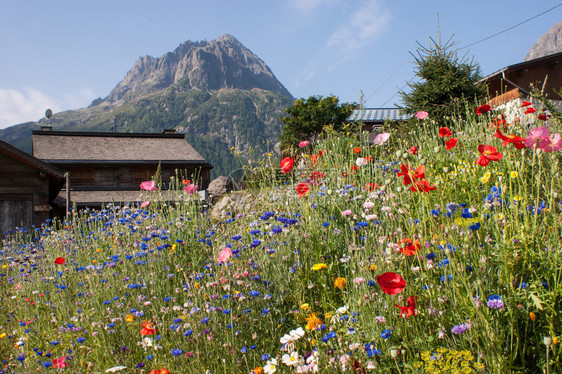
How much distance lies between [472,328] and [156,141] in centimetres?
2592

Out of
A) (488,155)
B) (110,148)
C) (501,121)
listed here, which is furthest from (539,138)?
(110,148)

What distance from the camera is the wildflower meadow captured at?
1.89m

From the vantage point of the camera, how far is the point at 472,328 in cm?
182

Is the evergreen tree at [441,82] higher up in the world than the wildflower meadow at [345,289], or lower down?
higher up

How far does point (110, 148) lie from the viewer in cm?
2395

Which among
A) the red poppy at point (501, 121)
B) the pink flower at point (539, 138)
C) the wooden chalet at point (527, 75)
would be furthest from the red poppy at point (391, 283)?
the wooden chalet at point (527, 75)

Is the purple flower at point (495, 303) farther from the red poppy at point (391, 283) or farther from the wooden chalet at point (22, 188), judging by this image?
the wooden chalet at point (22, 188)

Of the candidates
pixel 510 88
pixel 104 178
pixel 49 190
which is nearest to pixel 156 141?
pixel 104 178

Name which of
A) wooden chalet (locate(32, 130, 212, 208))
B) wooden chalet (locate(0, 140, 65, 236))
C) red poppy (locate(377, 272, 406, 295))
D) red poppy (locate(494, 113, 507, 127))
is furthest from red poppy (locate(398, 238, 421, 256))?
wooden chalet (locate(32, 130, 212, 208))

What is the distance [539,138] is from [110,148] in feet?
81.1

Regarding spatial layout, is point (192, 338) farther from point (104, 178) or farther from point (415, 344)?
point (104, 178)

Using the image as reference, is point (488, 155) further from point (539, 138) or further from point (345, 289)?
point (345, 289)

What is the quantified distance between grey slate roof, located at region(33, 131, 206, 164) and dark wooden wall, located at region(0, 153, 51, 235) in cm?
749

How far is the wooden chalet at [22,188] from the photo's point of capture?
44.5 ft
